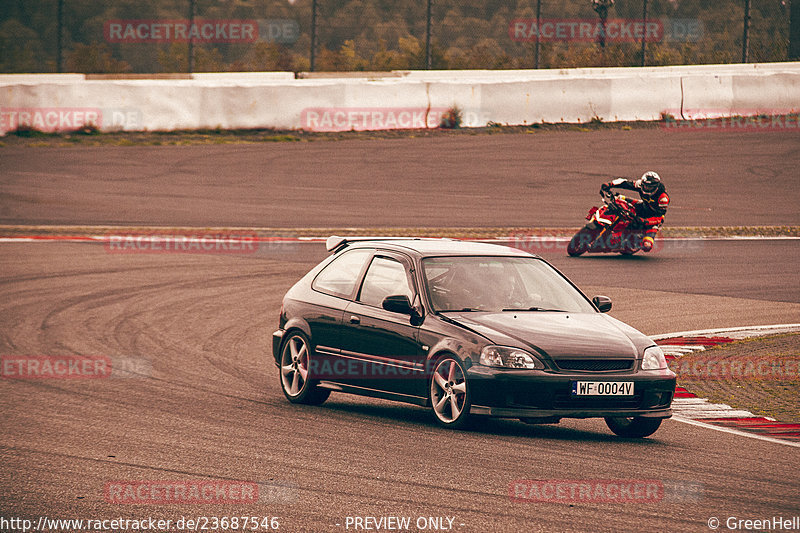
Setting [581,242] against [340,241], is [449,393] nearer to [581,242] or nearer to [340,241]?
[340,241]

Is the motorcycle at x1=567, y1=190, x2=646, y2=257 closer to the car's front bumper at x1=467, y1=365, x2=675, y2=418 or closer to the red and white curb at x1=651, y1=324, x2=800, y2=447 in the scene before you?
the red and white curb at x1=651, y1=324, x2=800, y2=447

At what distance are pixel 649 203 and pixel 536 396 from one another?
43.4 ft

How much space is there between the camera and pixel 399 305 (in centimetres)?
946

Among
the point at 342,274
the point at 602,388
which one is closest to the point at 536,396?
the point at 602,388

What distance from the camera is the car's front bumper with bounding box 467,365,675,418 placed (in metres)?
8.62

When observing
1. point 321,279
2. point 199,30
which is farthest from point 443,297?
point 199,30

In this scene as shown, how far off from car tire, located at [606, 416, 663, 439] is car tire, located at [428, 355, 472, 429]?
1160mm

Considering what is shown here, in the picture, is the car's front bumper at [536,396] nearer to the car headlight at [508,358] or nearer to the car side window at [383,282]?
the car headlight at [508,358]

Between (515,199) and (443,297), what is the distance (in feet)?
55.1

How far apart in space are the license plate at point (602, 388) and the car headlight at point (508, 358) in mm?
294

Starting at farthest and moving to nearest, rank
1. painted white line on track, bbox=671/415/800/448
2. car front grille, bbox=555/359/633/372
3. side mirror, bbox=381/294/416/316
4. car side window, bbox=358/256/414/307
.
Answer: car side window, bbox=358/256/414/307
side mirror, bbox=381/294/416/316
painted white line on track, bbox=671/415/800/448
car front grille, bbox=555/359/633/372

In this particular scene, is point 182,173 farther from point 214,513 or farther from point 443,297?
point 214,513

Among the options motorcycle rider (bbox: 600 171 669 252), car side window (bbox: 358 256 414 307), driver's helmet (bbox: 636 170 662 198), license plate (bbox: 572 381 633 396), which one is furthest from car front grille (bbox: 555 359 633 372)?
driver's helmet (bbox: 636 170 662 198)

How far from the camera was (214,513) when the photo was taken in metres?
6.39
